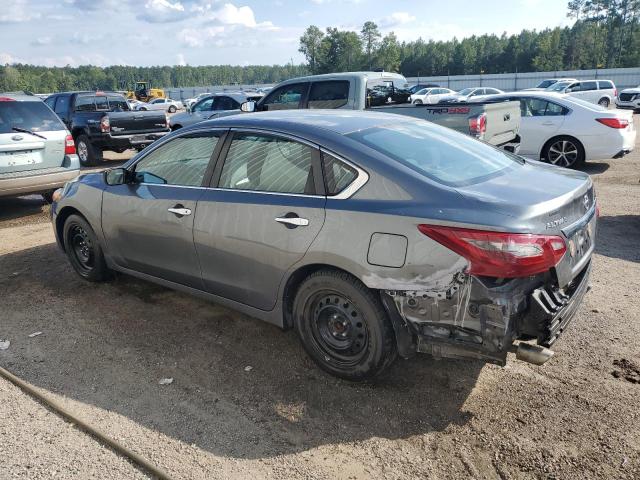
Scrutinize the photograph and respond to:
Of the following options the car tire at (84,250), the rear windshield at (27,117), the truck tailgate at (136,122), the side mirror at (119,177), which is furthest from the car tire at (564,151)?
the truck tailgate at (136,122)

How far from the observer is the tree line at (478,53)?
91.0 m

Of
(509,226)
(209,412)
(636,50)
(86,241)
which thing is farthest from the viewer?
(636,50)

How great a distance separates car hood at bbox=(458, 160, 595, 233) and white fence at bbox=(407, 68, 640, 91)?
188ft

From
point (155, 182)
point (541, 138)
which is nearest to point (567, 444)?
point (155, 182)

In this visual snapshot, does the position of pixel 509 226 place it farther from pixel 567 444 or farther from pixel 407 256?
pixel 567 444

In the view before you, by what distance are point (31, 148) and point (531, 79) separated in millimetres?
62730

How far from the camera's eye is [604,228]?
657 centimetres

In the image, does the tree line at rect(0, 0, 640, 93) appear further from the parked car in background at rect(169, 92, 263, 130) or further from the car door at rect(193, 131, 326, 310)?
the car door at rect(193, 131, 326, 310)

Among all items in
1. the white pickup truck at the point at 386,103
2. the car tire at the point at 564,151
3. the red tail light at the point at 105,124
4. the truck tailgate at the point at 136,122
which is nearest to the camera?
the white pickup truck at the point at 386,103

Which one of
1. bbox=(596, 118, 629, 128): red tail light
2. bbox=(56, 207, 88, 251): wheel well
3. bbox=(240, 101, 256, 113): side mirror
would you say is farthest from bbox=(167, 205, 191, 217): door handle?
bbox=(596, 118, 629, 128): red tail light

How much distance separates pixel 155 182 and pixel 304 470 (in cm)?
266

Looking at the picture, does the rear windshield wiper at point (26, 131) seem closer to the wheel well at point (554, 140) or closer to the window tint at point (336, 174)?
the window tint at point (336, 174)

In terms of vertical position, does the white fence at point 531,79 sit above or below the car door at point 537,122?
above

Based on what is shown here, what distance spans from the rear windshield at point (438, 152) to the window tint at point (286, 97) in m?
6.22
